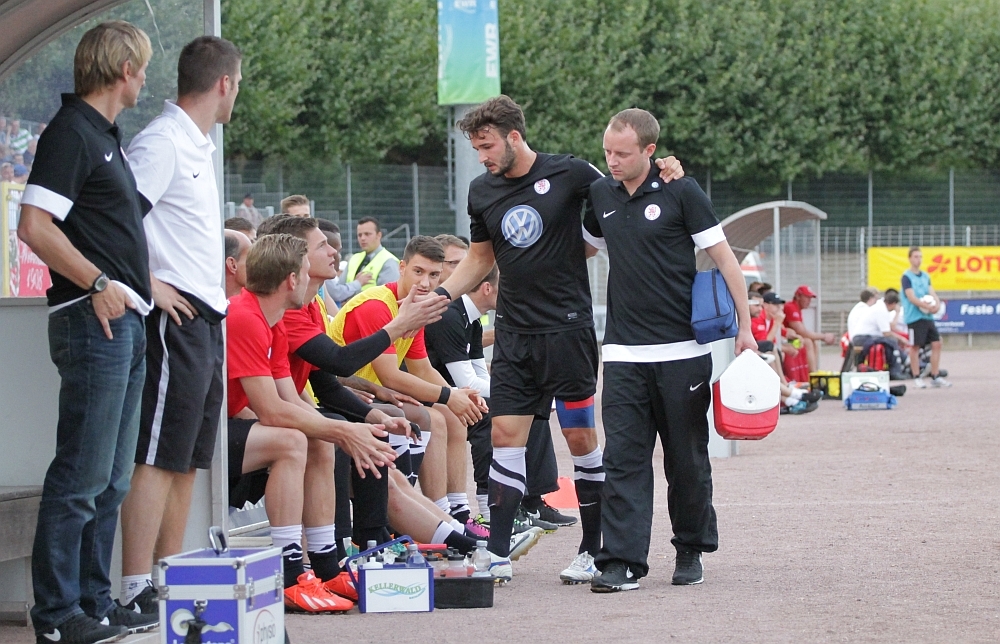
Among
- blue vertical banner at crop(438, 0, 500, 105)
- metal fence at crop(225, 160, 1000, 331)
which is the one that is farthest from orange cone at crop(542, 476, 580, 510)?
metal fence at crop(225, 160, 1000, 331)

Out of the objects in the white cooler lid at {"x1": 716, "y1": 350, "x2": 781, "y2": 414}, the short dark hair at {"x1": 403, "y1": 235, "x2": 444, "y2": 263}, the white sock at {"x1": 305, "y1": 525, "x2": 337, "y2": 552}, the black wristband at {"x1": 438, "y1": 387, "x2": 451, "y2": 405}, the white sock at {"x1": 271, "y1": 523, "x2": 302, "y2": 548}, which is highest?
the short dark hair at {"x1": 403, "y1": 235, "x2": 444, "y2": 263}

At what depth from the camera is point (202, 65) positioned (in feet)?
17.5

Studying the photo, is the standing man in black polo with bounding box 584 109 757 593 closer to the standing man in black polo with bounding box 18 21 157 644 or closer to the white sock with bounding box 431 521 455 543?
the white sock with bounding box 431 521 455 543

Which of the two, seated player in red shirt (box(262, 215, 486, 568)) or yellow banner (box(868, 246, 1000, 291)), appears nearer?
seated player in red shirt (box(262, 215, 486, 568))

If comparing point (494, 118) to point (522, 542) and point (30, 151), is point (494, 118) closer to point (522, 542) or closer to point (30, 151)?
point (30, 151)

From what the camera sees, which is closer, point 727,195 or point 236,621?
point 236,621

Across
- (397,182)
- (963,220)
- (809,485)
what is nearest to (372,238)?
(809,485)

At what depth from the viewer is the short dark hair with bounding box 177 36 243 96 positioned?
210 inches

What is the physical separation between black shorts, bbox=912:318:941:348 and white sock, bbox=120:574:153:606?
18.7 meters

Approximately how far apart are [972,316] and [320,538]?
3091 cm

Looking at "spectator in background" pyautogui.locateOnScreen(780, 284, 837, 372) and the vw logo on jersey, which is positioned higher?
the vw logo on jersey

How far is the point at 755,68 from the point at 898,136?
4661 millimetres

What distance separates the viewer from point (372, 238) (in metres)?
14.0

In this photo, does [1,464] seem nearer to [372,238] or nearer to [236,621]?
[236,621]
